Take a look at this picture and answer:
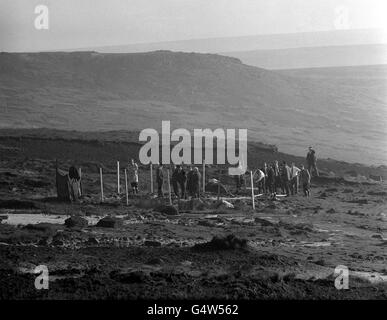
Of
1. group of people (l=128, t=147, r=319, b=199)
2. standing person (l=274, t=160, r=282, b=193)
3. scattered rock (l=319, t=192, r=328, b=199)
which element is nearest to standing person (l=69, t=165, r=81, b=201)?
group of people (l=128, t=147, r=319, b=199)

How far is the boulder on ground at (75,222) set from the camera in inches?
962

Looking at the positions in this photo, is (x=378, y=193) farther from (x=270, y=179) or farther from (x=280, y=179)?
(x=270, y=179)

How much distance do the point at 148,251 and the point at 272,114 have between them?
70.7 meters

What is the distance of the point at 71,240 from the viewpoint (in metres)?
22.4

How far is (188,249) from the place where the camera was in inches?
848

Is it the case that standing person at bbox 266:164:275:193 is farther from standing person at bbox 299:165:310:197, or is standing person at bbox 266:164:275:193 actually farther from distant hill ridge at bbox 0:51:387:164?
distant hill ridge at bbox 0:51:387:164

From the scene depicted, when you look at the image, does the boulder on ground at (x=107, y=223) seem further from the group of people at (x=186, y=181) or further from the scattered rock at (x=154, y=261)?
the group of people at (x=186, y=181)

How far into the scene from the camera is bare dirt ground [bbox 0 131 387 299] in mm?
17625

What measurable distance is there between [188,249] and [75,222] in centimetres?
413

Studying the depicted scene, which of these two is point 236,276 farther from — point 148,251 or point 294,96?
point 294,96

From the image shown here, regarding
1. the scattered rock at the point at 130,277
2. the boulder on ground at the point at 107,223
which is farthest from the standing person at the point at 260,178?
the scattered rock at the point at 130,277

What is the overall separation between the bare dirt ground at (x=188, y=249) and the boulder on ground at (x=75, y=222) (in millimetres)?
130

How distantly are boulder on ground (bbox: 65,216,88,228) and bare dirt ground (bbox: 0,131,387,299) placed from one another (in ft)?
0.43
